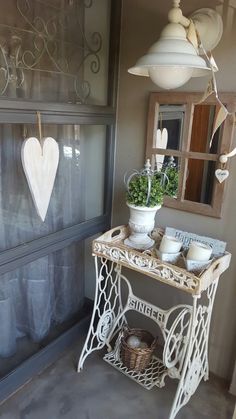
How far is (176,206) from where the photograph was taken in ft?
5.66

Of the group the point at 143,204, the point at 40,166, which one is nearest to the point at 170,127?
the point at 143,204

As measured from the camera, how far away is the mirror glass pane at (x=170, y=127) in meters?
1.62

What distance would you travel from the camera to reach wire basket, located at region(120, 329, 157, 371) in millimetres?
1737

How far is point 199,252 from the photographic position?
1.42m

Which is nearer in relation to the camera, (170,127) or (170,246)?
(170,246)

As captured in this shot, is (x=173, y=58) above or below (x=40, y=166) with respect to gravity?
above

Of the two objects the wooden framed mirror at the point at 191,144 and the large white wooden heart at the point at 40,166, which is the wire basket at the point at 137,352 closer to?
the wooden framed mirror at the point at 191,144

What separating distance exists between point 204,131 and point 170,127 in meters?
0.18

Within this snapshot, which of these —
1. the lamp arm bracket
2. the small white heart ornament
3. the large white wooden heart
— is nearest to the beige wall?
the small white heart ornament

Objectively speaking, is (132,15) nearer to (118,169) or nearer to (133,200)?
(118,169)

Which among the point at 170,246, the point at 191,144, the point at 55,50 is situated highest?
the point at 55,50

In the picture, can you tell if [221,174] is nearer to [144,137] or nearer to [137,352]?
[144,137]

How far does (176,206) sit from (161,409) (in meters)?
1.00

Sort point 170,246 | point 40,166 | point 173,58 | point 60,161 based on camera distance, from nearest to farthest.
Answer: point 173,58
point 40,166
point 170,246
point 60,161
